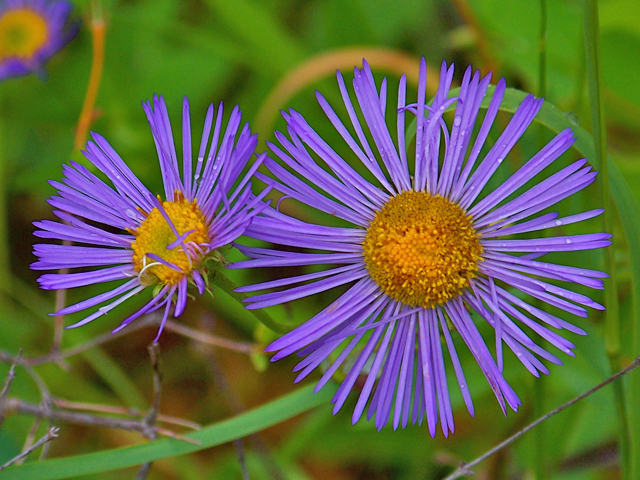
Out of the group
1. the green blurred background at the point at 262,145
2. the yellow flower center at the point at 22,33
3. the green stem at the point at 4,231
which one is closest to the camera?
the green blurred background at the point at 262,145

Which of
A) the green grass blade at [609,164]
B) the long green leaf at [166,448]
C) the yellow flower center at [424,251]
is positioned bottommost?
the long green leaf at [166,448]

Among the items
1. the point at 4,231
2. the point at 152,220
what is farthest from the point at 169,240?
the point at 4,231

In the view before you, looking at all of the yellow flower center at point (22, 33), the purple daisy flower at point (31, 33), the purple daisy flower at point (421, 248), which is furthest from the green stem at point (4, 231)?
the purple daisy flower at point (421, 248)

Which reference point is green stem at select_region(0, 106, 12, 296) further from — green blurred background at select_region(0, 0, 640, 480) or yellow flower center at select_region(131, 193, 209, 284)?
yellow flower center at select_region(131, 193, 209, 284)

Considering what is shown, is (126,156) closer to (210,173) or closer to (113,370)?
(113,370)

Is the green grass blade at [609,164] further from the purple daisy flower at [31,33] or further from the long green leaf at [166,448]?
the purple daisy flower at [31,33]

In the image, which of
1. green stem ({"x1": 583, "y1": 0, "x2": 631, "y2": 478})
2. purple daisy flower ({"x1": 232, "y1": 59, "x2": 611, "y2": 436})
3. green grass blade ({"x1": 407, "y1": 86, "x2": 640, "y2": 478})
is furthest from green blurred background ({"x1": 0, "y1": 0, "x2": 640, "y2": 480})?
purple daisy flower ({"x1": 232, "y1": 59, "x2": 611, "y2": 436})

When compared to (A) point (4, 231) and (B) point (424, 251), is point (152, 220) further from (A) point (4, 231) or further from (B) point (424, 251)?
(A) point (4, 231)

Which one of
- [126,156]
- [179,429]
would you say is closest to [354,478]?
[179,429]
